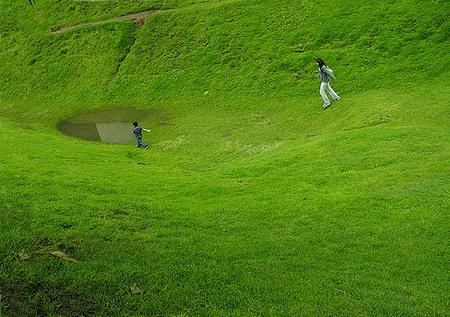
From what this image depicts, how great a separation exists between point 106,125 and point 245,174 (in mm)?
14185

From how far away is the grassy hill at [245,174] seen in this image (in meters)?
8.12

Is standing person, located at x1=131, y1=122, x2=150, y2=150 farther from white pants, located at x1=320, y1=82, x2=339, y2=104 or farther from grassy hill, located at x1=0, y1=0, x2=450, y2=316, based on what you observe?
white pants, located at x1=320, y1=82, x2=339, y2=104

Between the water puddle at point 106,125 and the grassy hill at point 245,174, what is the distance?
0.92 metres

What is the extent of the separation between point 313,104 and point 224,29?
1312 centimetres

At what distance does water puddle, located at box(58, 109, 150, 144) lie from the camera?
82.1ft

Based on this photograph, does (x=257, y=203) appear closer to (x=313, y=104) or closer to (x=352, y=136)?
(x=352, y=136)

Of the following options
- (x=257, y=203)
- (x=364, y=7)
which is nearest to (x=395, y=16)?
(x=364, y=7)

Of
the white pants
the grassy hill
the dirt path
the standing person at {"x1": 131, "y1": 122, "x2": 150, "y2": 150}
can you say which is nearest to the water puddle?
the grassy hill

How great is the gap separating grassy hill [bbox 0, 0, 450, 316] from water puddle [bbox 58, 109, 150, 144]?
92 centimetres

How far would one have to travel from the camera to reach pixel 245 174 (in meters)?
15.3

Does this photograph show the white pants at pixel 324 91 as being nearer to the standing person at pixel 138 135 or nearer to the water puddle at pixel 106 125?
the standing person at pixel 138 135

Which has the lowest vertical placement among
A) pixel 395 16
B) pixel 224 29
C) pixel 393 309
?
pixel 393 309

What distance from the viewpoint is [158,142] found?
76.2 ft

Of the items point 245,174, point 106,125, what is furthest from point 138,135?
point 245,174
